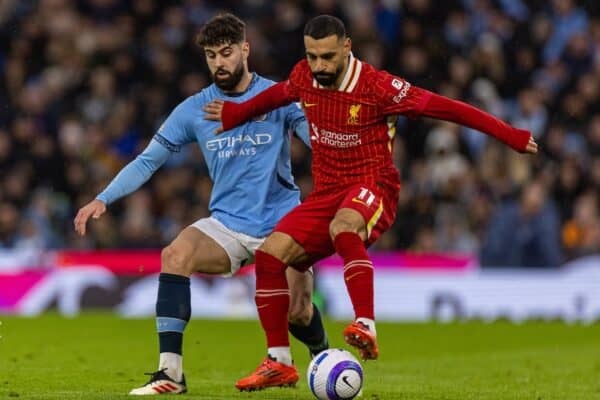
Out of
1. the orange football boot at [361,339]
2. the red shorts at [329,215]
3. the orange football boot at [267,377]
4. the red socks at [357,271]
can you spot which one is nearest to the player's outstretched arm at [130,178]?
the red shorts at [329,215]

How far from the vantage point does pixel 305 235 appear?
8.12 metres

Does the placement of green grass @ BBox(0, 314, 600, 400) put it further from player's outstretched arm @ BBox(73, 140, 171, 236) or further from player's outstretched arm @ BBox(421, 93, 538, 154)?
player's outstretched arm @ BBox(421, 93, 538, 154)

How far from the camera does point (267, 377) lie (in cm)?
825

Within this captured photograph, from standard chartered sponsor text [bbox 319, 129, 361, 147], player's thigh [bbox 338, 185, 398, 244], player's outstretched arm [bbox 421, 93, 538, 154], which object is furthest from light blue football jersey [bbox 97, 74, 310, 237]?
player's outstretched arm [bbox 421, 93, 538, 154]

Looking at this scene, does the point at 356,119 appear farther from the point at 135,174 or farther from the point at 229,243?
the point at 135,174

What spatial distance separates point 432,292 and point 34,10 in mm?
8469

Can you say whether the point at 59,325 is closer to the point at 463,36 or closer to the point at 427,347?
the point at 427,347

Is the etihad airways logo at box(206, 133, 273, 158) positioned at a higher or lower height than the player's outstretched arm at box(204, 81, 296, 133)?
lower

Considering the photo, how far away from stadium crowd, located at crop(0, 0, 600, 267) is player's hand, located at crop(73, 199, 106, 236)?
9.25m

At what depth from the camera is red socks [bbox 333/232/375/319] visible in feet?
25.2

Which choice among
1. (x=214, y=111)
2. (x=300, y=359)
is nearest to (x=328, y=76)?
(x=214, y=111)

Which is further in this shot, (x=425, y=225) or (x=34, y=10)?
(x=34, y=10)

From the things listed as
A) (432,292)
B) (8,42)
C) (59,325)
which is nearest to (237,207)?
(59,325)

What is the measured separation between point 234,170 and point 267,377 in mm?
1397
